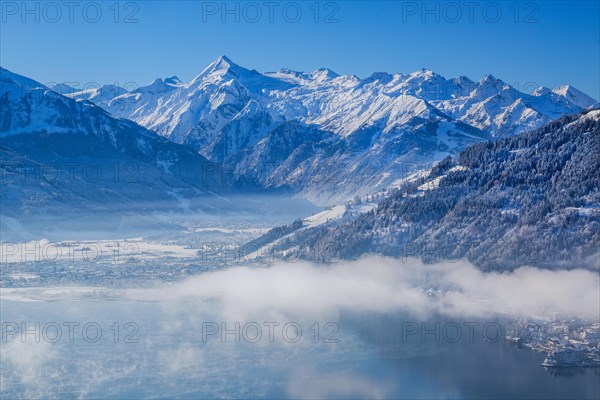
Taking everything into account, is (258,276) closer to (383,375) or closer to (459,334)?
(459,334)

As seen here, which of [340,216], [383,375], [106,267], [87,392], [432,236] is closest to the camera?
[87,392]

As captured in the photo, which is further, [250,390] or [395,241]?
[395,241]

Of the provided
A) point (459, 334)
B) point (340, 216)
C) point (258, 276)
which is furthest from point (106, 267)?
point (459, 334)

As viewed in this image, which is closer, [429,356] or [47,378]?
[47,378]

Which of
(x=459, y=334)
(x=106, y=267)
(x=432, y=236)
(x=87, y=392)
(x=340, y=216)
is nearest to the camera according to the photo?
(x=87, y=392)

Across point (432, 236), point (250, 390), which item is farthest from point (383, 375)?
point (432, 236)

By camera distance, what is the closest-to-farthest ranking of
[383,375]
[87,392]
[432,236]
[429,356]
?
[87,392], [383,375], [429,356], [432,236]

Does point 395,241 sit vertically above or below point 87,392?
above

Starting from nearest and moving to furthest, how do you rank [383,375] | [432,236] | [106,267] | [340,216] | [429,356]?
[383,375]
[429,356]
[432,236]
[106,267]
[340,216]

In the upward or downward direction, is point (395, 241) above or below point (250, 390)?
above

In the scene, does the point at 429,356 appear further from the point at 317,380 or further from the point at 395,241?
the point at 395,241
